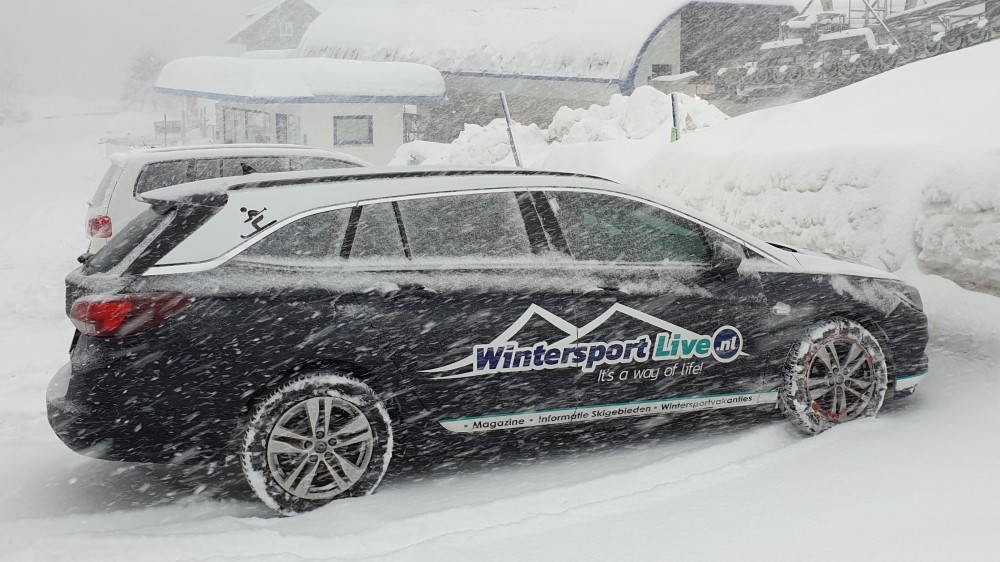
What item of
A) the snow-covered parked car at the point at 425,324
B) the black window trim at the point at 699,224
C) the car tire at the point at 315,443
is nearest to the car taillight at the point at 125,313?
the snow-covered parked car at the point at 425,324

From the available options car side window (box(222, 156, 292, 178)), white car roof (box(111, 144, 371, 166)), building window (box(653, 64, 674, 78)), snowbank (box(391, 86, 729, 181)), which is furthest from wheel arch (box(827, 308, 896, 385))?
building window (box(653, 64, 674, 78))

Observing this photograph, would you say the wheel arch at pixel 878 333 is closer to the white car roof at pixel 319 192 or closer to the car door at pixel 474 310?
the white car roof at pixel 319 192

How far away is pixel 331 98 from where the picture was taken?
Result: 31344 mm

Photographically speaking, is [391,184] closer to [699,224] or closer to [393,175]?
[393,175]

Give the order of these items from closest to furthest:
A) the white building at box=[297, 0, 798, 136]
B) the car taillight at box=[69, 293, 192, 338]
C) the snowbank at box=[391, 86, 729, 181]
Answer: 1. the car taillight at box=[69, 293, 192, 338]
2. the snowbank at box=[391, 86, 729, 181]
3. the white building at box=[297, 0, 798, 136]

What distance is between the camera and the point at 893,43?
2453 centimetres

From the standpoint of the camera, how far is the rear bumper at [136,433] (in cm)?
423

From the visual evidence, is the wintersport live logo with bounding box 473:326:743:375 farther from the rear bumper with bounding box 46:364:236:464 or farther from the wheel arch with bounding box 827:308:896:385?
the rear bumper with bounding box 46:364:236:464

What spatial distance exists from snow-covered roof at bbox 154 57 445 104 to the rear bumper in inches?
1096

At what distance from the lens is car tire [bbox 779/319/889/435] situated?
16.9 ft

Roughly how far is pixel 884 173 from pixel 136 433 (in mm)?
5456

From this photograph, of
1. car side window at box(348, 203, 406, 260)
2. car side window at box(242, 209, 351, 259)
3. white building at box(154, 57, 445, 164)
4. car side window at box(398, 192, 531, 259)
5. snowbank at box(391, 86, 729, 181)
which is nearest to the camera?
car side window at box(242, 209, 351, 259)

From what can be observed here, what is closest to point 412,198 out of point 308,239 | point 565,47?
point 308,239

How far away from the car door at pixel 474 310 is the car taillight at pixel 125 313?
0.90 metres
